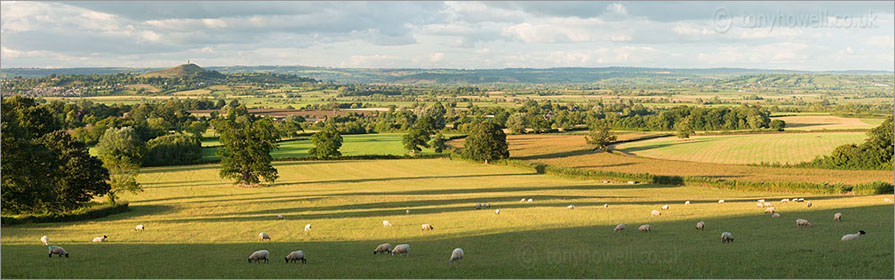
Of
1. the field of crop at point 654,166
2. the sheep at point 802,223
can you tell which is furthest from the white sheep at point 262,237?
the field of crop at point 654,166

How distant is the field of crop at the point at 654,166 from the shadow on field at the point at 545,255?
1460 inches

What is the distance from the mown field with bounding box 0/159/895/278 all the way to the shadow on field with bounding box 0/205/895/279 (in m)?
0.09

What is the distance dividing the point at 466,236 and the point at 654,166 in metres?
59.5

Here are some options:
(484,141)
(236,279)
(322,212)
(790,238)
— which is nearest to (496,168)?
(484,141)

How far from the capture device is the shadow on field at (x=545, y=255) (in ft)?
65.5

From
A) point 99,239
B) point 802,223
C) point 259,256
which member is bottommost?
point 99,239

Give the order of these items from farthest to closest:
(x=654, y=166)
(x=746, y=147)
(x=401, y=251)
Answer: (x=746, y=147), (x=654, y=166), (x=401, y=251)

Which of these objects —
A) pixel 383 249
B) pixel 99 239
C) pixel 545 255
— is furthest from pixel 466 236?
pixel 99 239

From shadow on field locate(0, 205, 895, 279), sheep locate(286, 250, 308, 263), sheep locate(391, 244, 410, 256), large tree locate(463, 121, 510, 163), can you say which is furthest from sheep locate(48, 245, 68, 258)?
large tree locate(463, 121, 510, 163)

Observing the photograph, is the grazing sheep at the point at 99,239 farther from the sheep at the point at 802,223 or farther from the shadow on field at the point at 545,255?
the sheep at the point at 802,223

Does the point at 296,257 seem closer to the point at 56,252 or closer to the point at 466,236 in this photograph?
the point at 466,236

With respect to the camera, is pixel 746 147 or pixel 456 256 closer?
pixel 456 256

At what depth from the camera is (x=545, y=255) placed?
23.8 metres

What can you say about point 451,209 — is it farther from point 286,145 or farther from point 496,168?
point 286,145
